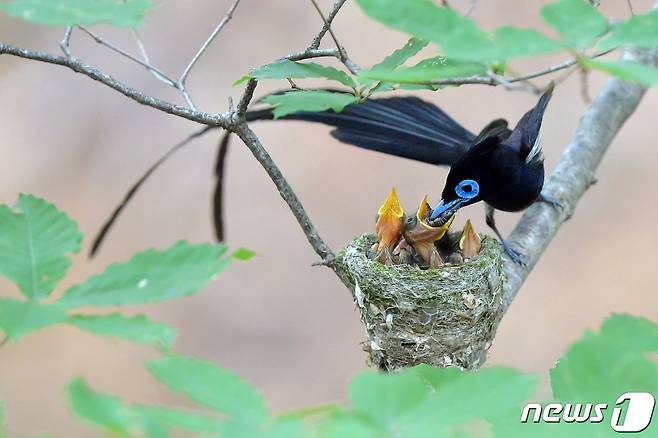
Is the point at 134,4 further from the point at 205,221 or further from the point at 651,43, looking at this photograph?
the point at 205,221

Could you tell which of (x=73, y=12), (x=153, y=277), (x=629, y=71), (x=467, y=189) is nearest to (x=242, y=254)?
(x=153, y=277)

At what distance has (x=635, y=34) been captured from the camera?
1.98 ft

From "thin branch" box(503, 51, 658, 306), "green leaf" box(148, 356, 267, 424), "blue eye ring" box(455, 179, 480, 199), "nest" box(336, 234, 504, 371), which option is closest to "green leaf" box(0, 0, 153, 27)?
"green leaf" box(148, 356, 267, 424)

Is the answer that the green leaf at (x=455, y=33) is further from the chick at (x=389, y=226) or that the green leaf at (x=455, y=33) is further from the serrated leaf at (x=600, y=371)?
the chick at (x=389, y=226)

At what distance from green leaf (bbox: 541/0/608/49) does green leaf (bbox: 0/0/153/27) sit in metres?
0.31

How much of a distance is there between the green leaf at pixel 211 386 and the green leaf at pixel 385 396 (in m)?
0.06

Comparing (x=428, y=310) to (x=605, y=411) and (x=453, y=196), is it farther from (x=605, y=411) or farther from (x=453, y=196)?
(x=605, y=411)

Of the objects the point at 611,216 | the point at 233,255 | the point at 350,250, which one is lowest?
the point at 233,255

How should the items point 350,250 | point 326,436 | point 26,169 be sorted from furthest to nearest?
point 26,169, point 350,250, point 326,436

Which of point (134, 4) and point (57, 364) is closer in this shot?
point (134, 4)

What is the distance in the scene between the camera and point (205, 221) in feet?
14.8

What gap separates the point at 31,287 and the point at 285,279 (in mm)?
3714

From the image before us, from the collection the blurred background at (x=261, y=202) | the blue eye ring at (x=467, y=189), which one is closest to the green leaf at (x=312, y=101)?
the blue eye ring at (x=467, y=189)

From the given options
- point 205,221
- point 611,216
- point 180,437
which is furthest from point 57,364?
point 611,216
